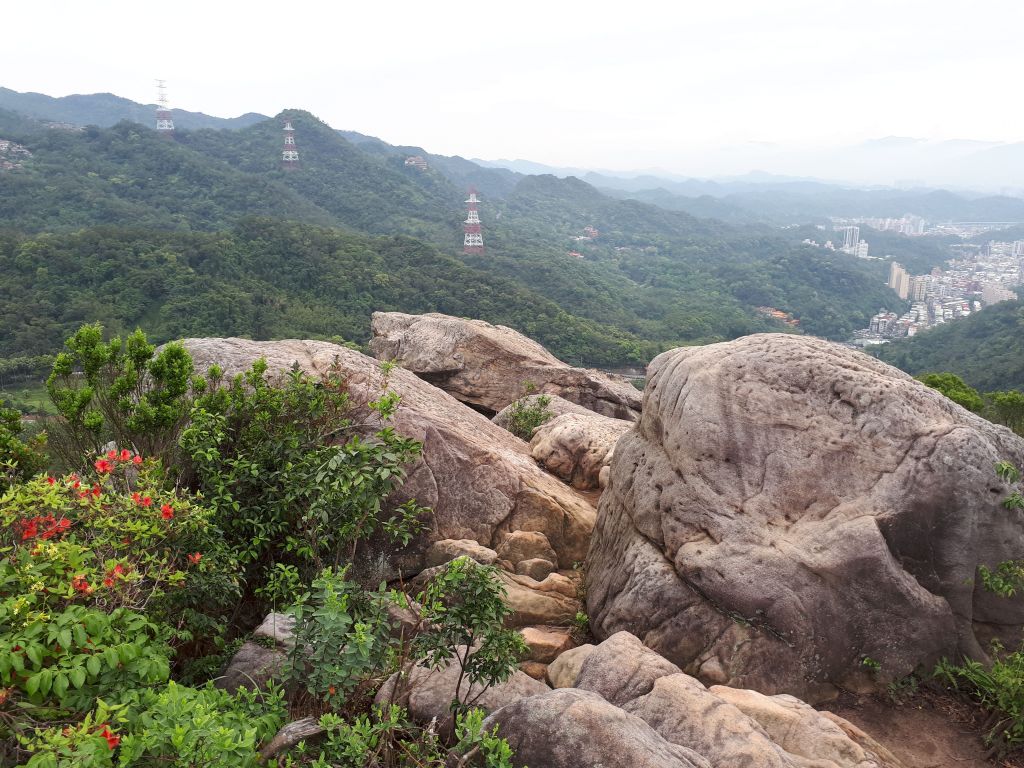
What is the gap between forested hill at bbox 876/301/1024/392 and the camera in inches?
2145

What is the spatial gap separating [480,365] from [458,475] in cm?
869

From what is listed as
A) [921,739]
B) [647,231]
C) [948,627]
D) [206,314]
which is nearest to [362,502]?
[921,739]

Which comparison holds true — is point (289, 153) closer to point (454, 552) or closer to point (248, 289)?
point (248, 289)

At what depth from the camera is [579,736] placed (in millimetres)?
3699

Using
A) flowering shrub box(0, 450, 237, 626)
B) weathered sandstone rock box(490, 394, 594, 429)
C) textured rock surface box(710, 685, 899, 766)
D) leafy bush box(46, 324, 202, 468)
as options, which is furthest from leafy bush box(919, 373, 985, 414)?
flowering shrub box(0, 450, 237, 626)

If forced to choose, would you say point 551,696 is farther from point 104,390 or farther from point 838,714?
point 104,390

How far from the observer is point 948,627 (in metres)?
6.46

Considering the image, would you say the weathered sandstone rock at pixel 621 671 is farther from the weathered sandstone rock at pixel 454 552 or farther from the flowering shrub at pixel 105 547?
the flowering shrub at pixel 105 547

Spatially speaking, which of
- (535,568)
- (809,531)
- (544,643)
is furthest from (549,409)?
(809,531)

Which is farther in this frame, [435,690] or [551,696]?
[435,690]

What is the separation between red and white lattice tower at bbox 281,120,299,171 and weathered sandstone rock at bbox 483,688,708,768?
5741 inches

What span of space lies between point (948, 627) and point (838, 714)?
1.55 metres

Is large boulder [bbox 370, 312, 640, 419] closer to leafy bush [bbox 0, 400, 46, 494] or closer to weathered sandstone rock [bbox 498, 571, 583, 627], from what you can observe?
weathered sandstone rock [bbox 498, 571, 583, 627]

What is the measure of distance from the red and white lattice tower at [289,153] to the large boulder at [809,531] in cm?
14324
